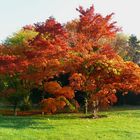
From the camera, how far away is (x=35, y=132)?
56.6 feet

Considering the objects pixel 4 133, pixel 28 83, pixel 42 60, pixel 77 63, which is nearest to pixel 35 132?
pixel 4 133

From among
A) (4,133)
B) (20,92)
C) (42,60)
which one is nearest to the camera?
(4,133)

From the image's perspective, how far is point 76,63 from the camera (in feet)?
81.1

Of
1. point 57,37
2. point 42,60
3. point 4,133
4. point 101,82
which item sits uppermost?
point 57,37

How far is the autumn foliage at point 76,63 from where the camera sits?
24.8m

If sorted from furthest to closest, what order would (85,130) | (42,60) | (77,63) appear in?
(42,60) → (77,63) → (85,130)

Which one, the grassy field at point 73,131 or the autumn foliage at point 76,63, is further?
the autumn foliage at point 76,63

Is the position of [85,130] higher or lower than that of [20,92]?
lower

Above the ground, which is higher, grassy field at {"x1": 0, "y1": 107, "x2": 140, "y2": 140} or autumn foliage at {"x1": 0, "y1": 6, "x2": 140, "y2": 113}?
autumn foliage at {"x1": 0, "y1": 6, "x2": 140, "y2": 113}

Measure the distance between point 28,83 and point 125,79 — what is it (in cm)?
826

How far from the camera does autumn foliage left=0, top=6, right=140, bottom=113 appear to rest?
2484cm

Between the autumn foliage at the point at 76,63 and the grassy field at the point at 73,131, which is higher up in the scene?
the autumn foliage at the point at 76,63

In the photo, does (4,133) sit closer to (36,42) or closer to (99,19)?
(36,42)

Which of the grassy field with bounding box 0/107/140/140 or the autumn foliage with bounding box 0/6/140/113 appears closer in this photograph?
the grassy field with bounding box 0/107/140/140
